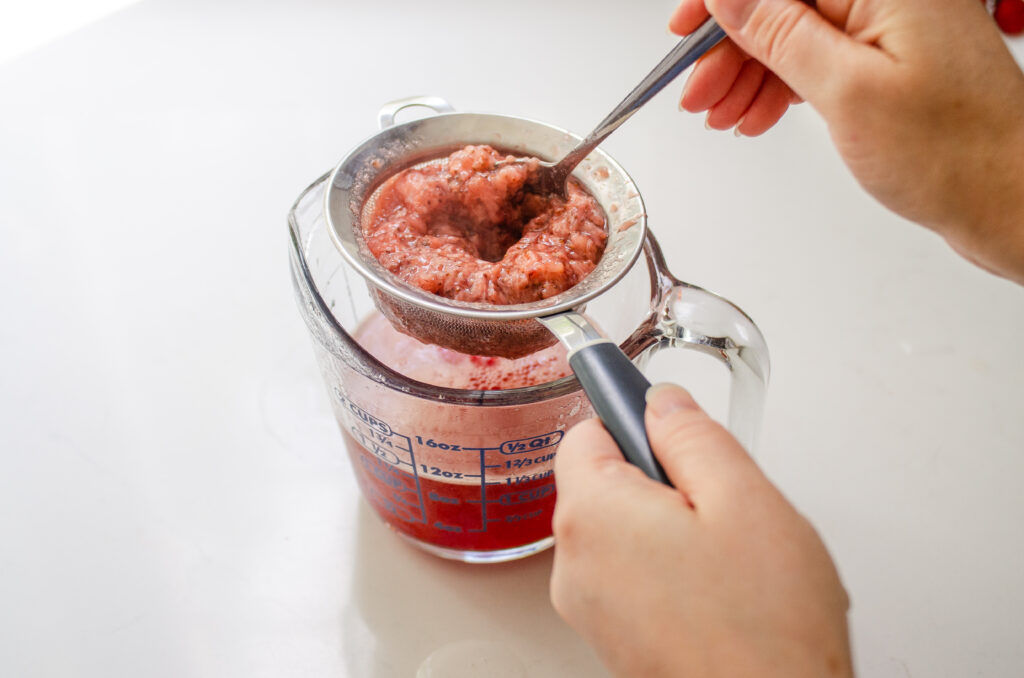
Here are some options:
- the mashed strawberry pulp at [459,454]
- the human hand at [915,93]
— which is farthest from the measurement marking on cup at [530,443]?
the human hand at [915,93]

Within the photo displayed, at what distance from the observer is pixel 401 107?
93cm

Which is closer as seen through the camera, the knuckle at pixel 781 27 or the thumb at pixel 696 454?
the thumb at pixel 696 454

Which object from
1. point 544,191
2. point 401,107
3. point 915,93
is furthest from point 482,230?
point 915,93

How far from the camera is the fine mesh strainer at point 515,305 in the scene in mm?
577

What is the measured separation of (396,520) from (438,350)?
21cm

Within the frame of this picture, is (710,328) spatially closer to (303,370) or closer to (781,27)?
(781,27)

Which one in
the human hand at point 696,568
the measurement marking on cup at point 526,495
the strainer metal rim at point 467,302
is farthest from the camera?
the measurement marking on cup at point 526,495

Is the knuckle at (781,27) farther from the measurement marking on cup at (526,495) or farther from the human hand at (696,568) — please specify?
the measurement marking on cup at (526,495)

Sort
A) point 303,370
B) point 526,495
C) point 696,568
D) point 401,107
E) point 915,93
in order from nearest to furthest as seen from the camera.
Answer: point 696,568
point 915,93
point 526,495
point 401,107
point 303,370

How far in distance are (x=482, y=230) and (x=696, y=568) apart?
1.55 feet

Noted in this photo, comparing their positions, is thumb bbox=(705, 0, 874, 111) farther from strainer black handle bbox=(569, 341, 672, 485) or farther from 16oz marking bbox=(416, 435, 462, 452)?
16oz marking bbox=(416, 435, 462, 452)

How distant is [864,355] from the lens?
1.18 metres

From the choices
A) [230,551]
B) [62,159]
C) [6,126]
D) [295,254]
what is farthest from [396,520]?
[6,126]

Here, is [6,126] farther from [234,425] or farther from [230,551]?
[230,551]
